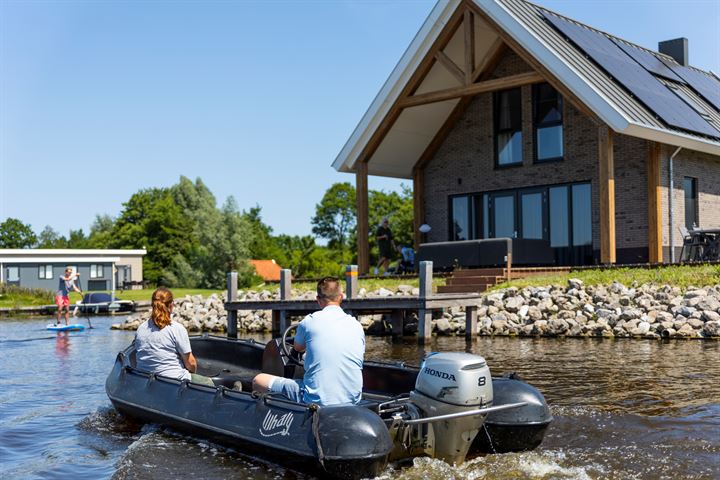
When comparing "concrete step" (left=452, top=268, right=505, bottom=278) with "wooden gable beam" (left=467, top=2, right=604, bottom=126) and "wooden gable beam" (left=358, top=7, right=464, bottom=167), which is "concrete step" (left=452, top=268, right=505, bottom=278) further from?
"wooden gable beam" (left=358, top=7, right=464, bottom=167)

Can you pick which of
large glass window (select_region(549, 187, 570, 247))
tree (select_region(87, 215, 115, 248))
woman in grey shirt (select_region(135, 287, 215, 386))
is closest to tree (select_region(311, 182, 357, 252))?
tree (select_region(87, 215, 115, 248))

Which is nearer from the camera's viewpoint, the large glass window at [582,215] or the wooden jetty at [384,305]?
the wooden jetty at [384,305]

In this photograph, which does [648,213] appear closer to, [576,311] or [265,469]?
[576,311]

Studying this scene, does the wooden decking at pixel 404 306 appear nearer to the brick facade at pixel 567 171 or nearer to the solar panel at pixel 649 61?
the brick facade at pixel 567 171

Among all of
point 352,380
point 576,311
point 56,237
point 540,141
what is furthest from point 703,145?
point 56,237

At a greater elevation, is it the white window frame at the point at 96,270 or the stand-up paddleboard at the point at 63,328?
the white window frame at the point at 96,270

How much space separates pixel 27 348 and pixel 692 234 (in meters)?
15.3

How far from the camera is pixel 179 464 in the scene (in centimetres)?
712

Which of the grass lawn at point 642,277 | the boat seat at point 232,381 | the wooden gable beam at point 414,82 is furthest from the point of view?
the wooden gable beam at point 414,82

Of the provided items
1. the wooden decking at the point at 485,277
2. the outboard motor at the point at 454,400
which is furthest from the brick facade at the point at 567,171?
the outboard motor at the point at 454,400

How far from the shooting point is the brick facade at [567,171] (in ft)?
65.5

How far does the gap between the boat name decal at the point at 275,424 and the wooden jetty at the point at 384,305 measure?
28.6 feet

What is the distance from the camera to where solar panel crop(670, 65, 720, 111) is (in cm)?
2392

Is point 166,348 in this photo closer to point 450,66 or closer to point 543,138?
point 450,66
